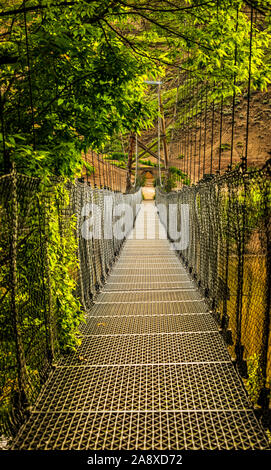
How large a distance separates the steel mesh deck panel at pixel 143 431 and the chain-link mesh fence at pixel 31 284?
0.48 ft

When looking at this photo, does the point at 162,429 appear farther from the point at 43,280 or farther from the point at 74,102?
the point at 74,102

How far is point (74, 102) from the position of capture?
103 inches

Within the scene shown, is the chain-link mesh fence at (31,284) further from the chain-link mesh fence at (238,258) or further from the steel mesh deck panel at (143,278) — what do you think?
the steel mesh deck panel at (143,278)

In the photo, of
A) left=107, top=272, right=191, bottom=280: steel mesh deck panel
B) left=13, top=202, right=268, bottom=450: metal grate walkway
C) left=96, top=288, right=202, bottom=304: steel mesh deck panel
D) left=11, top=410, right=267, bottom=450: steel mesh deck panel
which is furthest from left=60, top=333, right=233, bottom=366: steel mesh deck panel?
left=107, top=272, right=191, bottom=280: steel mesh deck panel

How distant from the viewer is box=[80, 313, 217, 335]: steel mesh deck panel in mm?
2748

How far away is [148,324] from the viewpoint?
114 inches

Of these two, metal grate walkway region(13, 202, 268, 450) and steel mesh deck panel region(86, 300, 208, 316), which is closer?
metal grate walkway region(13, 202, 268, 450)

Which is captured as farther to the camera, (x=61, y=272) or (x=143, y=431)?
(x=61, y=272)

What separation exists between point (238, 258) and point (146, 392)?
36.4 inches

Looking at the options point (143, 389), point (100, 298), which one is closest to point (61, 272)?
point (143, 389)

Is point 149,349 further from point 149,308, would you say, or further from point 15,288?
point 15,288

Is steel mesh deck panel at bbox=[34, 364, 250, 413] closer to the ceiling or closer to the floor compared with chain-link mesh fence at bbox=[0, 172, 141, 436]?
closer to the floor

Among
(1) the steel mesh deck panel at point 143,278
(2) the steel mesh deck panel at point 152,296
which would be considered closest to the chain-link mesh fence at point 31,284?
(2) the steel mesh deck panel at point 152,296

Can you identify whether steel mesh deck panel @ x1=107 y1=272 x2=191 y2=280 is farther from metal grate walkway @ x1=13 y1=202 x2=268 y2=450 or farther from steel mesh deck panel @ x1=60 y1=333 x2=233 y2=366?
steel mesh deck panel @ x1=60 y1=333 x2=233 y2=366
